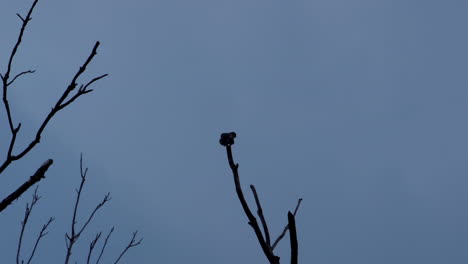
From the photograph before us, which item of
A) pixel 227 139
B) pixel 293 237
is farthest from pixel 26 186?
pixel 293 237

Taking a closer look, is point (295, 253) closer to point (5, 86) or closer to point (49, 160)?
point (49, 160)

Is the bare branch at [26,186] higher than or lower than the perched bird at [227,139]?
lower

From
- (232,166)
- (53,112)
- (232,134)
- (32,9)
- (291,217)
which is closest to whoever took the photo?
(291,217)

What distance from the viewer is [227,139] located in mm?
1514

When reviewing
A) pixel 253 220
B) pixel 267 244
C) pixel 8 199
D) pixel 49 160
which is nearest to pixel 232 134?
pixel 253 220

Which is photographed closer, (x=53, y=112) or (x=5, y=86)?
(x=53, y=112)

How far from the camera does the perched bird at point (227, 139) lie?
4.96 ft

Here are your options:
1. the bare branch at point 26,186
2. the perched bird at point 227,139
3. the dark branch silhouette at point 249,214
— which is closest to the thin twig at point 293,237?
the dark branch silhouette at point 249,214

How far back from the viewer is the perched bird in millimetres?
1512

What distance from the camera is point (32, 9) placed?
2.08 m

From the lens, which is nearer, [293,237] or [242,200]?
[293,237]

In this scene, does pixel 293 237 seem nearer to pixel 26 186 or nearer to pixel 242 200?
pixel 242 200

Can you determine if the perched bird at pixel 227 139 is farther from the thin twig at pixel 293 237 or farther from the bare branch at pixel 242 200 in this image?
the thin twig at pixel 293 237

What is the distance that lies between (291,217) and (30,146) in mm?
1099
